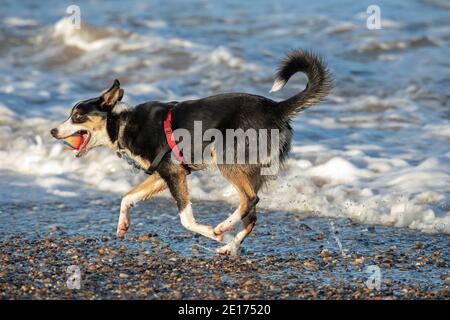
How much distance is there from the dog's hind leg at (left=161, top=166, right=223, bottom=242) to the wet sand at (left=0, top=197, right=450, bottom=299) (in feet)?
0.76

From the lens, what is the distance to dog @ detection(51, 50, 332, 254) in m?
5.65

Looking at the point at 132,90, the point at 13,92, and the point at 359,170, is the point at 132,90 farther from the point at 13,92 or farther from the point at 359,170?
the point at 359,170

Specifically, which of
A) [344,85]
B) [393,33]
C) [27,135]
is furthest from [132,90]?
[393,33]

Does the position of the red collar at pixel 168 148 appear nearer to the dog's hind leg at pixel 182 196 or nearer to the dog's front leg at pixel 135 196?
the dog's hind leg at pixel 182 196

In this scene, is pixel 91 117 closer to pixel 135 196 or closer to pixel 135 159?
pixel 135 159

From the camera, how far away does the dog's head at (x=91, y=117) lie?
5.96 meters

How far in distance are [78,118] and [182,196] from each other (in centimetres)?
108

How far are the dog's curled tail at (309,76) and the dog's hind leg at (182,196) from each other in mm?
959

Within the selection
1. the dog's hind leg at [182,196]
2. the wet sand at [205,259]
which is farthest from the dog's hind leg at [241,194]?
the wet sand at [205,259]

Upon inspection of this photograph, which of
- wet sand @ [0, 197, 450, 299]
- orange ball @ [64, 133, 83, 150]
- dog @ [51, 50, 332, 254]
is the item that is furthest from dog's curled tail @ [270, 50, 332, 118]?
orange ball @ [64, 133, 83, 150]

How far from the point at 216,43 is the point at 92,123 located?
327 inches

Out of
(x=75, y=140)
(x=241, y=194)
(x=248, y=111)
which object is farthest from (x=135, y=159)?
(x=248, y=111)

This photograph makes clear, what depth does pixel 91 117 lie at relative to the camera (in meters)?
6.00

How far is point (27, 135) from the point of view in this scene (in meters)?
9.55
